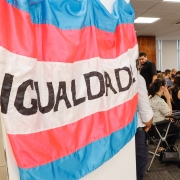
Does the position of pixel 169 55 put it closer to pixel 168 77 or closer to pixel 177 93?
pixel 168 77

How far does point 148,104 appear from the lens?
73.9 inches

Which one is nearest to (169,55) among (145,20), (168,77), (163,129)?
(168,77)

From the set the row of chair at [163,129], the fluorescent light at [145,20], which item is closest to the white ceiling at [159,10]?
the fluorescent light at [145,20]

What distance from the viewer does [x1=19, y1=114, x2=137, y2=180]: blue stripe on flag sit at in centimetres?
106

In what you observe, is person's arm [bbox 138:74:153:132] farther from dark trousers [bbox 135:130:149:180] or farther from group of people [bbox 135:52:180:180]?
dark trousers [bbox 135:130:149:180]

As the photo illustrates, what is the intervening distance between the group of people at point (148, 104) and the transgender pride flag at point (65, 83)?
411 millimetres

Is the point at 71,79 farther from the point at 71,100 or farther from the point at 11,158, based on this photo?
the point at 11,158

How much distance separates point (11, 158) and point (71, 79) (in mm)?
457

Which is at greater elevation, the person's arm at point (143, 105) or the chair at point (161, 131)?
the person's arm at point (143, 105)

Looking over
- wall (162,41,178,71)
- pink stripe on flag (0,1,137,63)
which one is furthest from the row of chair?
wall (162,41,178,71)

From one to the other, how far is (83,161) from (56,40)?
634mm

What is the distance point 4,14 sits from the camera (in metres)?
0.92

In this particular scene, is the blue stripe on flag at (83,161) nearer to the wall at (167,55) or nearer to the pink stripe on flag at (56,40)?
the pink stripe on flag at (56,40)

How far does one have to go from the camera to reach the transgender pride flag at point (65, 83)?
95cm
